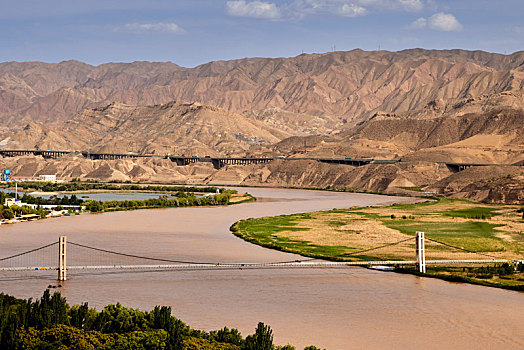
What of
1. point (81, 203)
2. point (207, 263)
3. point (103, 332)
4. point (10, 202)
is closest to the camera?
point (103, 332)

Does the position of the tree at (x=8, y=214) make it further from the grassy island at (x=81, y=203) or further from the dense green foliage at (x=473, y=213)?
the dense green foliage at (x=473, y=213)

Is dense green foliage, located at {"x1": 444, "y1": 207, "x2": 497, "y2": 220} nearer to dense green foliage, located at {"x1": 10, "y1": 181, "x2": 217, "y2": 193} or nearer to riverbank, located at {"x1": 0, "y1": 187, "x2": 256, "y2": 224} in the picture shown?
riverbank, located at {"x1": 0, "y1": 187, "x2": 256, "y2": 224}

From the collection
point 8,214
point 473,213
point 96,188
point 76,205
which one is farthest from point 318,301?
point 96,188

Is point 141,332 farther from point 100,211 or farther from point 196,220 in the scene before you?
point 100,211

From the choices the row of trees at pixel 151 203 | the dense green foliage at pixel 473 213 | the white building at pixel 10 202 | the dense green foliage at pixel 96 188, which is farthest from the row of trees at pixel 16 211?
the dense green foliage at pixel 96 188

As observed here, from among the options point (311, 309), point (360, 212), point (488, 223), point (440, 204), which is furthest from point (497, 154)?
point (311, 309)

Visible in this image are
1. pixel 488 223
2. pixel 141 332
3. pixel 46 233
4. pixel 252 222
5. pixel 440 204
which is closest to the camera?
pixel 141 332

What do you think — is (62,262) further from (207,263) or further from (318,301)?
(318,301)
